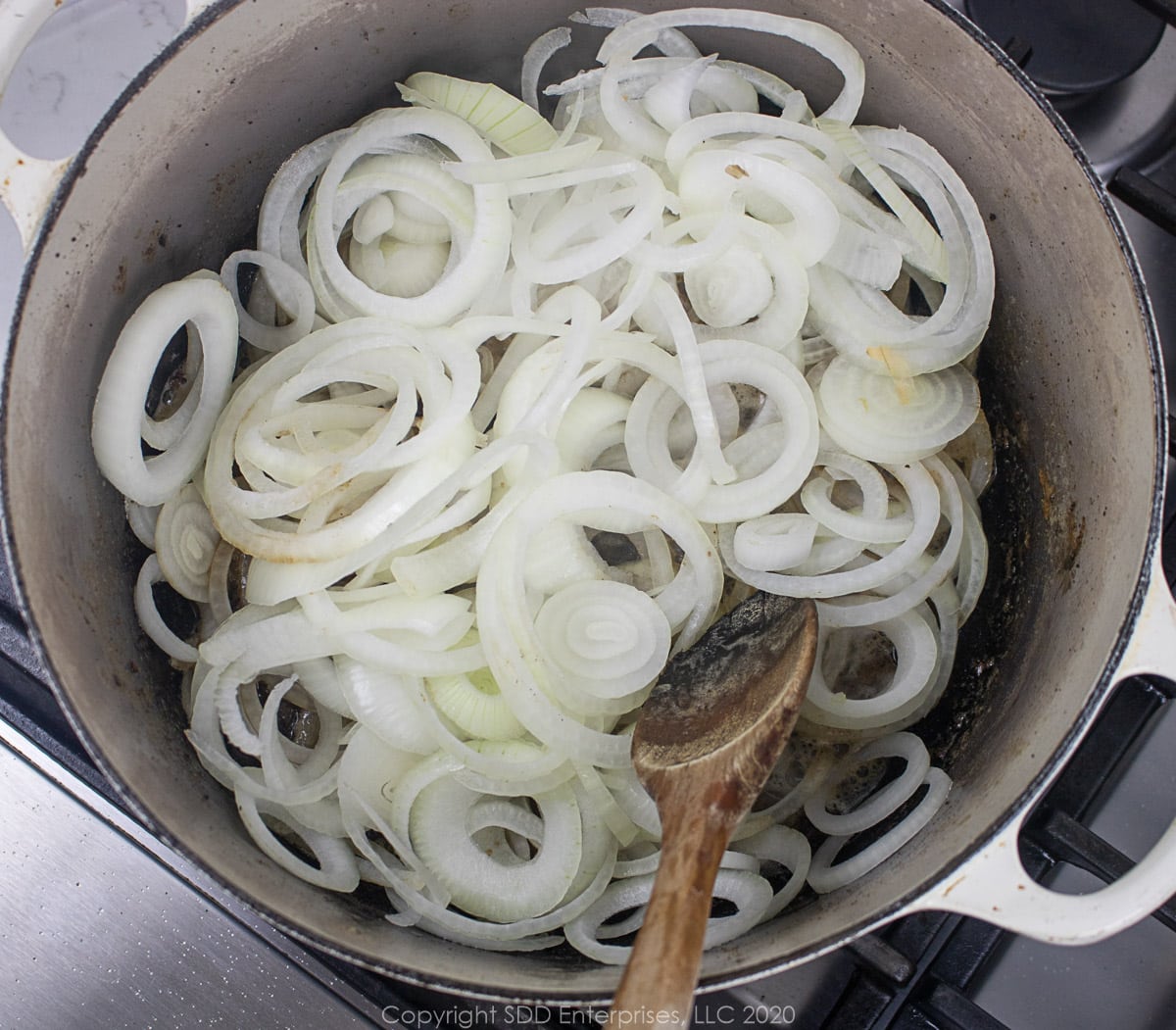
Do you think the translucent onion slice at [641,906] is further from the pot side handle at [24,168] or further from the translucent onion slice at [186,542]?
the pot side handle at [24,168]

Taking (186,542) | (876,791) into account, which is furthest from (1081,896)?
(186,542)

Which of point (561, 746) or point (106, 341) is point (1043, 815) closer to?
point (561, 746)

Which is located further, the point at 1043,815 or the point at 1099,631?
the point at 1043,815

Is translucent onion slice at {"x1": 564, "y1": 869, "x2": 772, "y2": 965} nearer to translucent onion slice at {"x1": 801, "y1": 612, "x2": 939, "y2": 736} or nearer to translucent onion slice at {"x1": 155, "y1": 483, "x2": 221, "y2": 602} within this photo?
translucent onion slice at {"x1": 801, "y1": 612, "x2": 939, "y2": 736}

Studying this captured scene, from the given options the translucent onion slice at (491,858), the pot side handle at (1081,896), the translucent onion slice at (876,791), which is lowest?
the translucent onion slice at (491,858)

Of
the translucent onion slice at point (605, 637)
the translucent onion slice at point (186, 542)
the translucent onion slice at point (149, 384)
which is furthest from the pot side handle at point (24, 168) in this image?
the translucent onion slice at point (605, 637)

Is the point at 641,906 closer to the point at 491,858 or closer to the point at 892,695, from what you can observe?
the point at 491,858

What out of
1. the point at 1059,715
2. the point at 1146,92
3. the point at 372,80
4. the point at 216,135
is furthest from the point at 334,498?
the point at 1146,92

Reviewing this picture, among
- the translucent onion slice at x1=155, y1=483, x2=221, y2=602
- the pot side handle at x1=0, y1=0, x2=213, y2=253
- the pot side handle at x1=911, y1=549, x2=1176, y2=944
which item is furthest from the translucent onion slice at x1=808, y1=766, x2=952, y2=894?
the pot side handle at x1=0, y1=0, x2=213, y2=253
